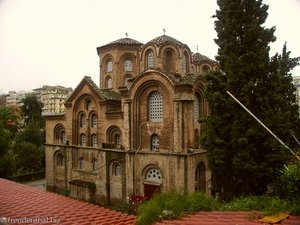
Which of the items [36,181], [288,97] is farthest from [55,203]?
[36,181]

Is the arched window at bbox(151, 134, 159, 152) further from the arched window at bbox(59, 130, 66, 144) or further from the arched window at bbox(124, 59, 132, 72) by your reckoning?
the arched window at bbox(59, 130, 66, 144)

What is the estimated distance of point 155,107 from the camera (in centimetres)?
1962

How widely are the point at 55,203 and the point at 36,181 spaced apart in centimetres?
2582

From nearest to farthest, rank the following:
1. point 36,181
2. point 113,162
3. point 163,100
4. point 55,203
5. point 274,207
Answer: point 274,207 → point 55,203 → point 163,100 → point 113,162 → point 36,181

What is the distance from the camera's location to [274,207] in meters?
7.13

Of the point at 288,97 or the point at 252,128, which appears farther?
the point at 288,97

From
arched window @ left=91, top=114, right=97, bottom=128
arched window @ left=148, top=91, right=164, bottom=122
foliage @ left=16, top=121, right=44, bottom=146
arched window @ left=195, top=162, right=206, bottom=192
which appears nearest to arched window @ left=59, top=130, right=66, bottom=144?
arched window @ left=91, top=114, right=97, bottom=128

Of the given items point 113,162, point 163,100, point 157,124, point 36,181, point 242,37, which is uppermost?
point 242,37

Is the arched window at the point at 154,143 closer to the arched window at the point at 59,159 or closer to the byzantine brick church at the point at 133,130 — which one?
the byzantine brick church at the point at 133,130

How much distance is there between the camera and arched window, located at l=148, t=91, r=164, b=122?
19.3m

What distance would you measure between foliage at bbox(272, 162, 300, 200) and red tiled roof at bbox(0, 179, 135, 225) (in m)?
5.65

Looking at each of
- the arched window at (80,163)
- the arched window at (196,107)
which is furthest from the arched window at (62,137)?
the arched window at (196,107)

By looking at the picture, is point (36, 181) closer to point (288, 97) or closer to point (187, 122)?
point (187, 122)

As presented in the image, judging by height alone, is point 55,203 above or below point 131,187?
above
